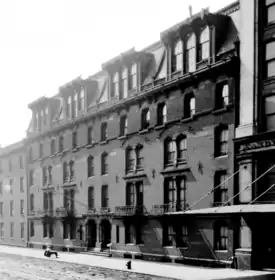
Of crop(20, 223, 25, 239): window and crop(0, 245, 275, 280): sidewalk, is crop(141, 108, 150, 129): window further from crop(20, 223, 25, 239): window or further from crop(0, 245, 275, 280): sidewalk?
crop(20, 223, 25, 239): window

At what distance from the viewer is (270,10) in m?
32.2

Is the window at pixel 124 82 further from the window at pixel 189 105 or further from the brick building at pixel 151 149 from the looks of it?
the window at pixel 189 105

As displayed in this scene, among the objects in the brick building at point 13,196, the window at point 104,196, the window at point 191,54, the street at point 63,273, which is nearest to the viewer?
the street at point 63,273

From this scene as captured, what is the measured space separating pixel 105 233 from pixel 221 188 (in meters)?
17.0

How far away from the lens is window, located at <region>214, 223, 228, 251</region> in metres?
34.2

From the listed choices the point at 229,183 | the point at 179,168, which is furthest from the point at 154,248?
the point at 229,183

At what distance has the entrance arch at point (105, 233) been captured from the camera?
4735 centimetres

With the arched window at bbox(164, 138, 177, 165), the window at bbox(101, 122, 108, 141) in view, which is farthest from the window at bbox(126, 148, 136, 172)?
the arched window at bbox(164, 138, 177, 165)

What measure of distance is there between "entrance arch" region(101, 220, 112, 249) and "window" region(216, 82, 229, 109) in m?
18.3

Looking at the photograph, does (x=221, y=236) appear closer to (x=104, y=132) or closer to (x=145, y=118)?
(x=145, y=118)

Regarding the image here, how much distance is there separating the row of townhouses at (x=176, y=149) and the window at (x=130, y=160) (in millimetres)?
96

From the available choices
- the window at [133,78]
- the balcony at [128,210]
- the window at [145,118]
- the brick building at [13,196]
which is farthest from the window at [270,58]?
the brick building at [13,196]

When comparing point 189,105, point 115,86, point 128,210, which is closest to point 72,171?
point 115,86

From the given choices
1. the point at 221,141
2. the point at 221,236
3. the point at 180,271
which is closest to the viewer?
the point at 180,271
